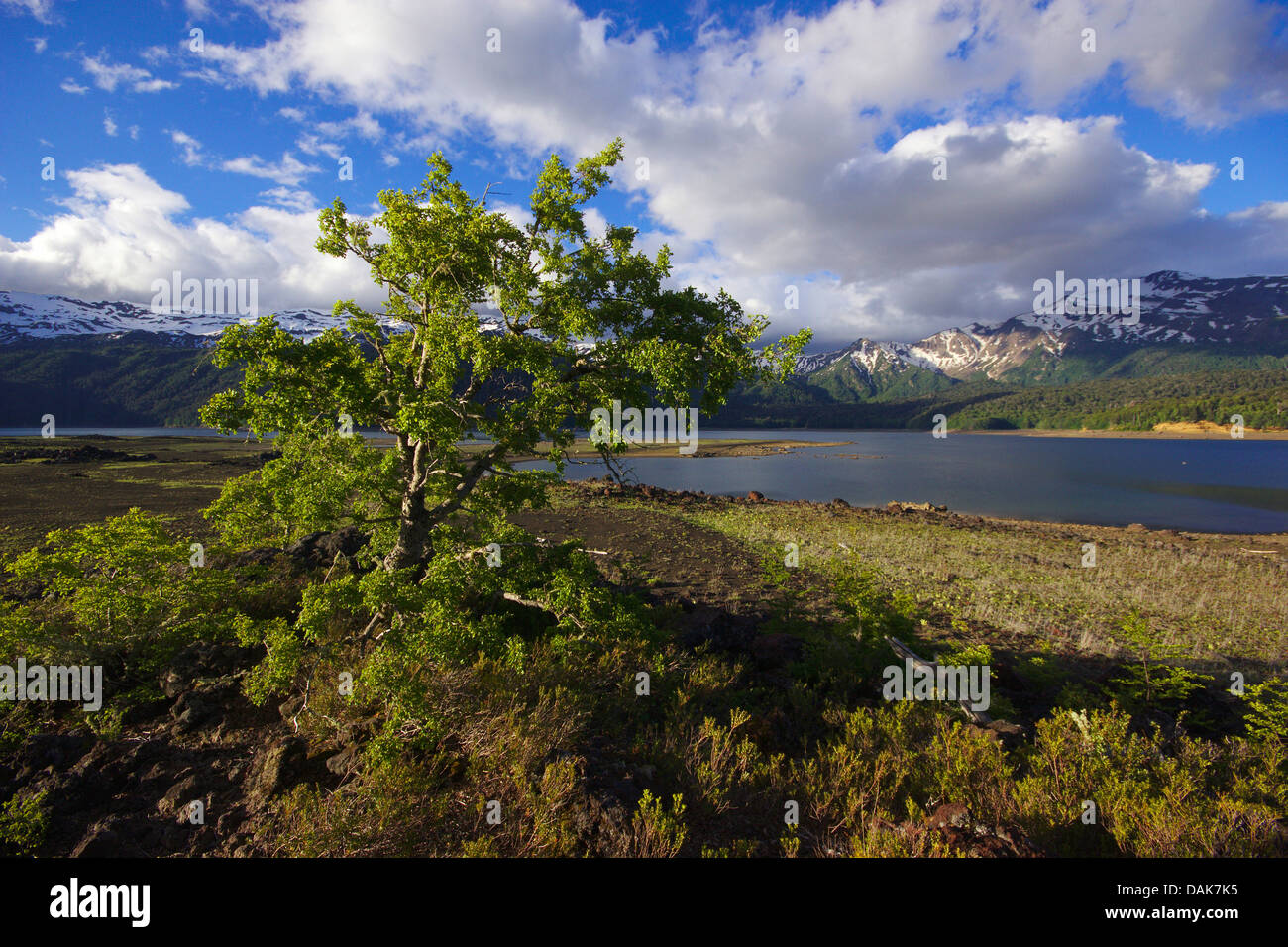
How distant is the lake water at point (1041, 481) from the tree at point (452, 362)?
21.3m

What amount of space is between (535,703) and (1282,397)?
268 meters

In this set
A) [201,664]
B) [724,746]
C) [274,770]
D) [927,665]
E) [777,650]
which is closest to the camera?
[274,770]

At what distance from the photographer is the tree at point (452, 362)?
774cm

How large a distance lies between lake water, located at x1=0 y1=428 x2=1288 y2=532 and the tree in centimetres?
2134

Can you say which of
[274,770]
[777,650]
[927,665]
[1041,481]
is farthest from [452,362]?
[1041,481]

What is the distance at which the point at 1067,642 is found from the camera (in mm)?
13523

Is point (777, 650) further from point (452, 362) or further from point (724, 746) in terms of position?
point (452, 362)

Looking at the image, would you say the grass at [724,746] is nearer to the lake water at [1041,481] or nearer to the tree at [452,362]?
the tree at [452,362]

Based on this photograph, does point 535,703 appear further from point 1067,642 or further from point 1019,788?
point 1067,642

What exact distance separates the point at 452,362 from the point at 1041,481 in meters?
77.2

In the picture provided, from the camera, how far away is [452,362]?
7387 mm

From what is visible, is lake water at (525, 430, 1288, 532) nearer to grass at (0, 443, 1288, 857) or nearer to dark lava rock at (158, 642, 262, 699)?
grass at (0, 443, 1288, 857)

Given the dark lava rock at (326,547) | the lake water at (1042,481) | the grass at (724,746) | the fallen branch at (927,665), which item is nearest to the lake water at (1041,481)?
the lake water at (1042,481)
